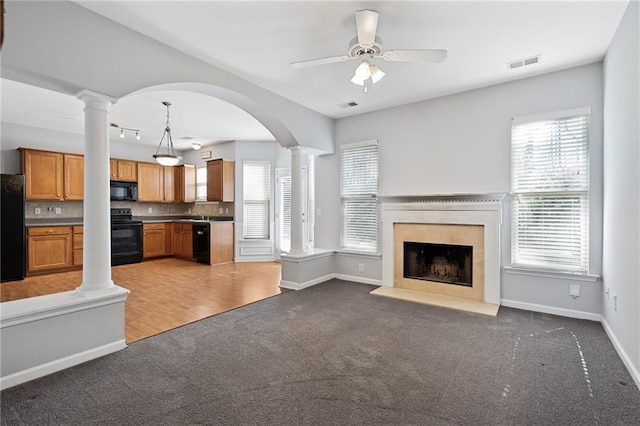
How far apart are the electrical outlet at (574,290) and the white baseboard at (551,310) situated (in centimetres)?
19

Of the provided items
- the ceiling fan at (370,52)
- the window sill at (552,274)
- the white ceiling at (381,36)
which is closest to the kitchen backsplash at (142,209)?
the white ceiling at (381,36)

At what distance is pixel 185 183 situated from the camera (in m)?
8.20

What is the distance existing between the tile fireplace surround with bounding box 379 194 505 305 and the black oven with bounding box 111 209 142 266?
5834 millimetres

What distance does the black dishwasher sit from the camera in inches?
281

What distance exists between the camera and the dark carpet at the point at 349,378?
1.93 m

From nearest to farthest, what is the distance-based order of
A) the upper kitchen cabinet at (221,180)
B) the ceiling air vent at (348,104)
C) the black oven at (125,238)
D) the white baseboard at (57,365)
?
the white baseboard at (57,365) < the ceiling air vent at (348,104) < the black oven at (125,238) < the upper kitchen cabinet at (221,180)

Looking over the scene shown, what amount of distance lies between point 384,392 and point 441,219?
9.51 feet

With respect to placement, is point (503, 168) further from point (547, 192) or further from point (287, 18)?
point (287, 18)

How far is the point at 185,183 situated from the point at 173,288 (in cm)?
400

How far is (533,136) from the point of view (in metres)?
3.86

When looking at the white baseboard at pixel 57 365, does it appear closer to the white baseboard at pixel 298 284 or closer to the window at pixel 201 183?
the white baseboard at pixel 298 284

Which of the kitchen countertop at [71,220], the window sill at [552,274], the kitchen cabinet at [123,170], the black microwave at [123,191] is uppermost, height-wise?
the kitchen cabinet at [123,170]

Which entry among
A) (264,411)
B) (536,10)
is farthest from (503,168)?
(264,411)

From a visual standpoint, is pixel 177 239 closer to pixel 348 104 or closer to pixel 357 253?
pixel 357 253
